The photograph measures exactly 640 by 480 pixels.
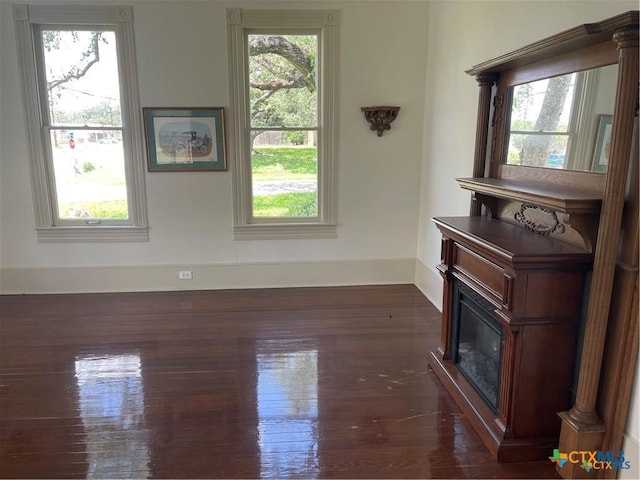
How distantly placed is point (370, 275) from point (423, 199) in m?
0.97

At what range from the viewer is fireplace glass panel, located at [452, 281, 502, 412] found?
7.43 ft

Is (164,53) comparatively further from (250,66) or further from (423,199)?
(423,199)

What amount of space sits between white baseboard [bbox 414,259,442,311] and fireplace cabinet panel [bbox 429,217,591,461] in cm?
158

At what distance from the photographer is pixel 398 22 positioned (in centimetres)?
423

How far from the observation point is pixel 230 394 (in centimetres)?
265

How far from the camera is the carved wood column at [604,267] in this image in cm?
162

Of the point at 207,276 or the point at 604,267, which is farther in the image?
the point at 207,276

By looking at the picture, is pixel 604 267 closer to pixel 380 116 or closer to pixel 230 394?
pixel 230 394

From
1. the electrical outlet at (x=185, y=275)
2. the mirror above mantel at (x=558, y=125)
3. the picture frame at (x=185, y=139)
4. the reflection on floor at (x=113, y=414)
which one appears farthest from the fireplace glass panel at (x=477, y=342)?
the electrical outlet at (x=185, y=275)

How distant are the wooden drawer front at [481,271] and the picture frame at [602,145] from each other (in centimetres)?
60

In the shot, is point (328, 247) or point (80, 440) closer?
point (80, 440)

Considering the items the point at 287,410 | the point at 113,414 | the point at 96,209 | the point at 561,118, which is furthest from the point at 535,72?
the point at 96,209

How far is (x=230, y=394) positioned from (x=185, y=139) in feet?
8.61

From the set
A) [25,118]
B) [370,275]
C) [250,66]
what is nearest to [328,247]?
[370,275]
